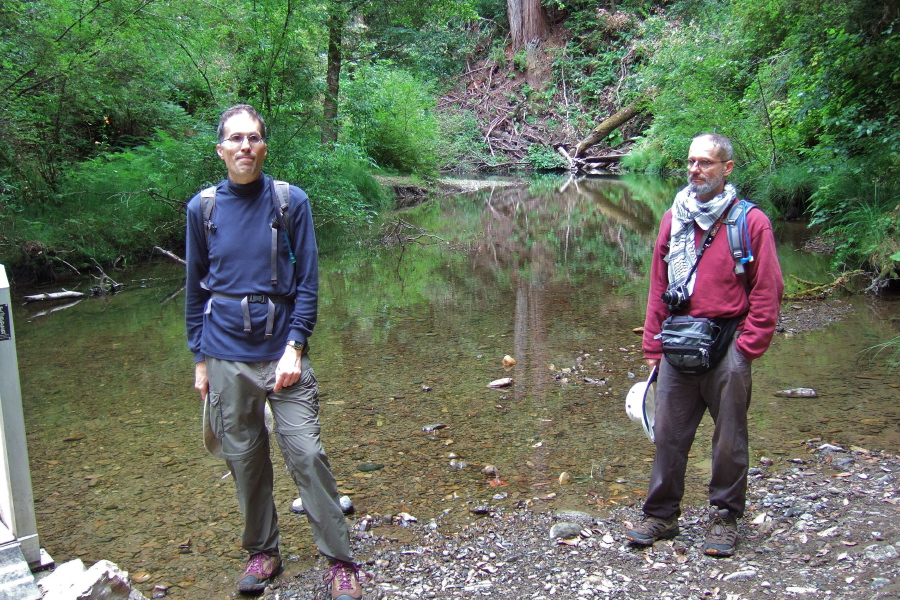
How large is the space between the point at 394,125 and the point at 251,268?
1764 centimetres

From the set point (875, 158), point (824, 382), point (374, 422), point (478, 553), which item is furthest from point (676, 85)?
point (478, 553)

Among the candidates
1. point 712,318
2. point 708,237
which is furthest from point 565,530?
point 708,237

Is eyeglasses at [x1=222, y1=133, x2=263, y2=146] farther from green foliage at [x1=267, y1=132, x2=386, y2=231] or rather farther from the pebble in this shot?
green foliage at [x1=267, y1=132, x2=386, y2=231]

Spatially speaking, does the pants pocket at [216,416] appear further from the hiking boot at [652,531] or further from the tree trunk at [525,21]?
the tree trunk at [525,21]

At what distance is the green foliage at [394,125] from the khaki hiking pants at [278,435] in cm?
1370

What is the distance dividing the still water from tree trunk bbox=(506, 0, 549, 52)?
28215 millimetres

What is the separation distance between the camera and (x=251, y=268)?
3.12m

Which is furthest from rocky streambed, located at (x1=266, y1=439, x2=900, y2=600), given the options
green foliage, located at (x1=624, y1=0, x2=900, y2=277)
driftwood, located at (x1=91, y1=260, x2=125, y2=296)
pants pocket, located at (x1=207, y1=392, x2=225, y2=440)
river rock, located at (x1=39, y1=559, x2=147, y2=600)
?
driftwood, located at (x1=91, y1=260, x2=125, y2=296)

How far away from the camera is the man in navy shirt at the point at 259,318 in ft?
10.2

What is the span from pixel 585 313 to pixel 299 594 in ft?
18.6

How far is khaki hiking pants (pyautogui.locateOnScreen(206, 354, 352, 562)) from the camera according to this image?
3113 mm

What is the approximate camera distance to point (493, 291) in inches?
383

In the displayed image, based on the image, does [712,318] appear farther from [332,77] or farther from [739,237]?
[332,77]

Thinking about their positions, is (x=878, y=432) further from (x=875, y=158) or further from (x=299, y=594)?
(x=875, y=158)
